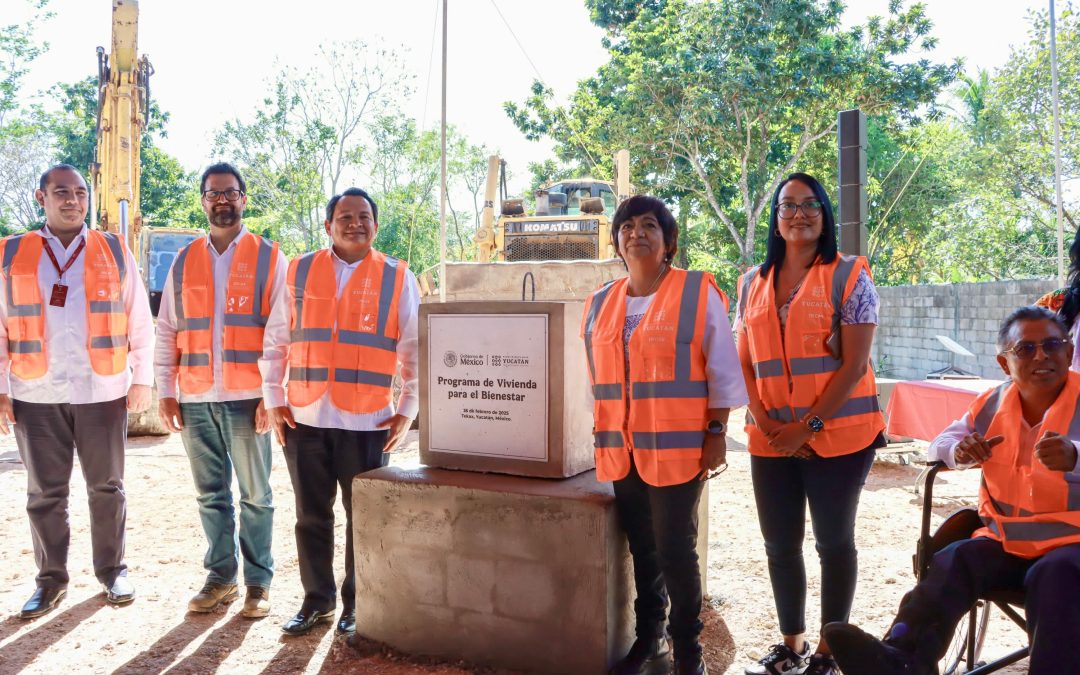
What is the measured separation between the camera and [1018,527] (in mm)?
2635

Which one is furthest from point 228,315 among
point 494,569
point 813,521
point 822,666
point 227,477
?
point 822,666

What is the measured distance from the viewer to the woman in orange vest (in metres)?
2.90

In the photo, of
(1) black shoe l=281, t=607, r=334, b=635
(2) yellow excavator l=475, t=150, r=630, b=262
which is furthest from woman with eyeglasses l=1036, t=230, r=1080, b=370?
(2) yellow excavator l=475, t=150, r=630, b=262

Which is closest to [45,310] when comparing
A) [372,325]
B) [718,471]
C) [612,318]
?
[372,325]

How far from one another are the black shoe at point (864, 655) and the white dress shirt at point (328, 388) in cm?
197

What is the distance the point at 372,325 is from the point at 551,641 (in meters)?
1.53

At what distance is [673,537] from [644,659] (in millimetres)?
537

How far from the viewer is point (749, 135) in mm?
18969

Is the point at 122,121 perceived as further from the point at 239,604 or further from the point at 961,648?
the point at 961,648

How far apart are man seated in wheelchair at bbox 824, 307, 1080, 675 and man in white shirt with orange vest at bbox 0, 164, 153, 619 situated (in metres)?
3.45

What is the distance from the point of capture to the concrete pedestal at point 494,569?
312cm

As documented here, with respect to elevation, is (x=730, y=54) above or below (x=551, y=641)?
above

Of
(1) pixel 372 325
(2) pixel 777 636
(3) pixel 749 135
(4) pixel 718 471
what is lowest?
(2) pixel 777 636

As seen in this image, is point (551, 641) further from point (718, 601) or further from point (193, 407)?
point (193, 407)
